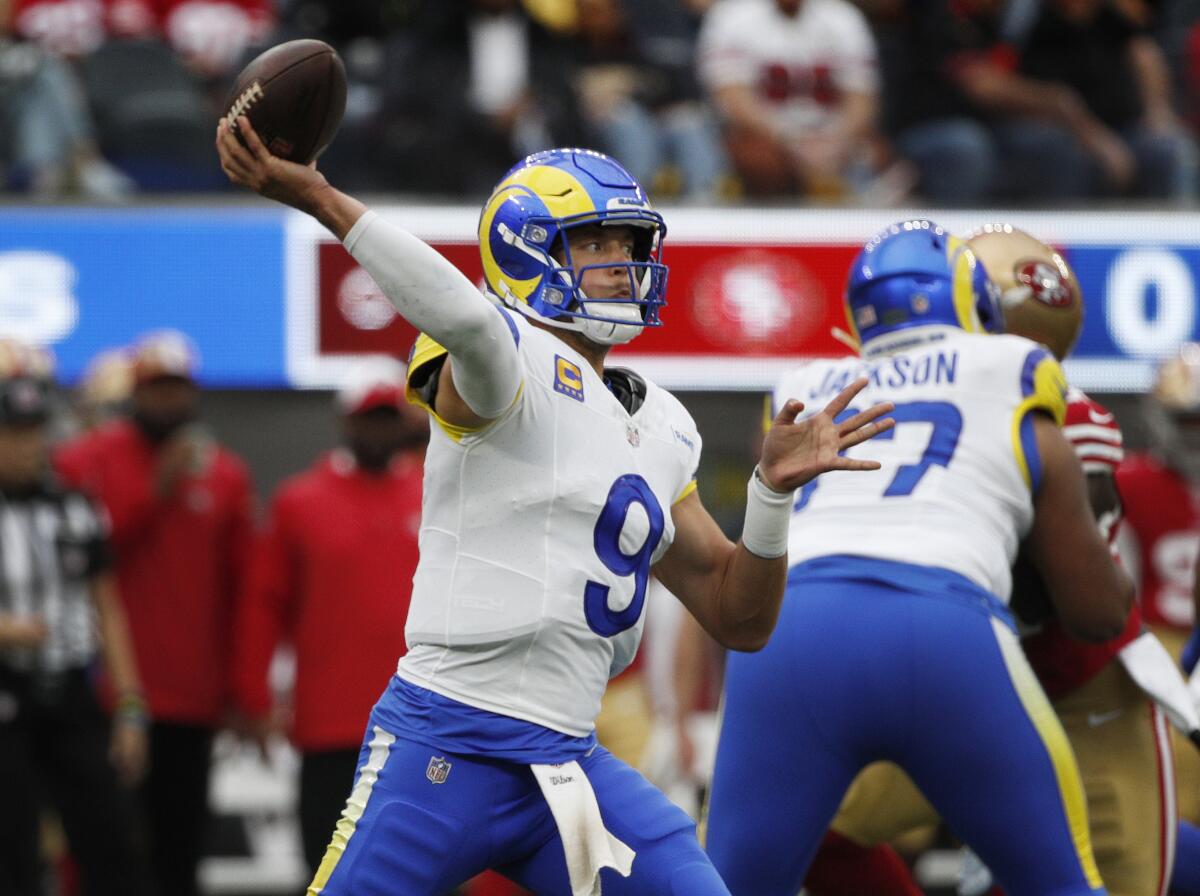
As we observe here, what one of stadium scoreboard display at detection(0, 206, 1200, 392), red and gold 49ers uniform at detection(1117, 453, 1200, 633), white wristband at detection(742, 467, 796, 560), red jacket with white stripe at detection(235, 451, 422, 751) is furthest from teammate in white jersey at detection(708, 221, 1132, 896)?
stadium scoreboard display at detection(0, 206, 1200, 392)

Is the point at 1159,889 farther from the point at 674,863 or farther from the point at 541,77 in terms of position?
the point at 541,77

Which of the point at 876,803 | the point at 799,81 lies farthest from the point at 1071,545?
the point at 799,81

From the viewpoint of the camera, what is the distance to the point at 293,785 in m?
8.57

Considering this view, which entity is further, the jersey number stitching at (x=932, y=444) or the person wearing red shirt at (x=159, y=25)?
the person wearing red shirt at (x=159, y=25)

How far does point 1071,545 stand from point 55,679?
345 cm

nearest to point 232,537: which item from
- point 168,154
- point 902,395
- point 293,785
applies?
point 293,785

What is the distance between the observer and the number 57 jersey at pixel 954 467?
427 cm

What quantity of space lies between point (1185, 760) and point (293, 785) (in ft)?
13.8

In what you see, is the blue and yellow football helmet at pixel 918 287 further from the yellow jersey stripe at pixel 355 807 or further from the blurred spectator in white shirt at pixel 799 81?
the blurred spectator in white shirt at pixel 799 81

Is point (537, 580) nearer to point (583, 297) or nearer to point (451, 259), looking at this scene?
point (583, 297)

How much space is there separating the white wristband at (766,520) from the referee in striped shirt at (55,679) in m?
3.31

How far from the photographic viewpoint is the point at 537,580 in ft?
11.5

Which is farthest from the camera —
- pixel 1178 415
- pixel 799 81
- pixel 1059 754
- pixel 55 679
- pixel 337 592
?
pixel 799 81

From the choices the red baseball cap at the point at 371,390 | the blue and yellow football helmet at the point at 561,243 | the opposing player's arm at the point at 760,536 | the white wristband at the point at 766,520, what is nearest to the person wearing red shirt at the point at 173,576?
the red baseball cap at the point at 371,390
